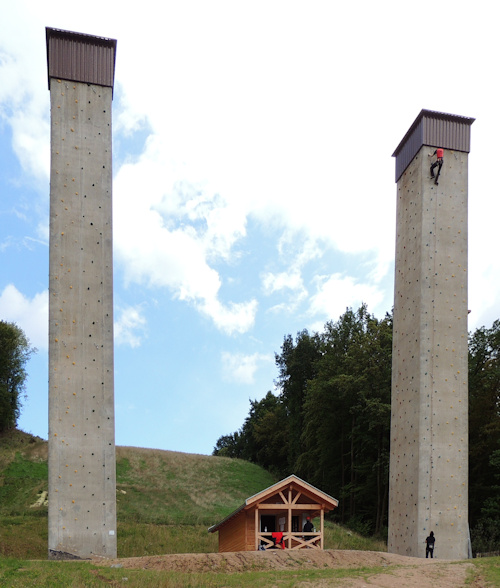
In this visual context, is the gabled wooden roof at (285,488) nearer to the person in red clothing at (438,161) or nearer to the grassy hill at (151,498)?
the grassy hill at (151,498)

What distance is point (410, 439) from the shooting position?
23438mm

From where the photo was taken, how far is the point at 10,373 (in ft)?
172

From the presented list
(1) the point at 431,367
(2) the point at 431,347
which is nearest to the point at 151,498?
(1) the point at 431,367

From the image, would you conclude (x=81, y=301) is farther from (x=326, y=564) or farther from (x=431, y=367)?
(x=431, y=367)

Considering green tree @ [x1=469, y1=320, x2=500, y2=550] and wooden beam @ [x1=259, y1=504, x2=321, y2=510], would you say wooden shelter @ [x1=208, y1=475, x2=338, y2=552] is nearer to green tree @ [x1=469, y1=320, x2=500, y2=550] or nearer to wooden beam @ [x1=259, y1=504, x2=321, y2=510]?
wooden beam @ [x1=259, y1=504, x2=321, y2=510]

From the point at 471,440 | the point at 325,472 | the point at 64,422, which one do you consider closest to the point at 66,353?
the point at 64,422

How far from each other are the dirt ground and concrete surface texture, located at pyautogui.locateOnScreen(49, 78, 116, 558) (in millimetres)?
2825

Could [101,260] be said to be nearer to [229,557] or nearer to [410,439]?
[229,557]

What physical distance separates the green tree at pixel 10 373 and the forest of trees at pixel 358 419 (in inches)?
791

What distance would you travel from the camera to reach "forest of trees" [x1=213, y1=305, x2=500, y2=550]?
3531 centimetres

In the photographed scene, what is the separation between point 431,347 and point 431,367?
0.70m

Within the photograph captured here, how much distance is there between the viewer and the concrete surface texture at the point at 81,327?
19719 mm

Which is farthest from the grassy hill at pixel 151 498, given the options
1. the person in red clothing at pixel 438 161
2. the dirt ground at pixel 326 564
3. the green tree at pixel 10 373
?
the person in red clothing at pixel 438 161

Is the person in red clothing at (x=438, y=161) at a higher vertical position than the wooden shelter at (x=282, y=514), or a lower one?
higher
